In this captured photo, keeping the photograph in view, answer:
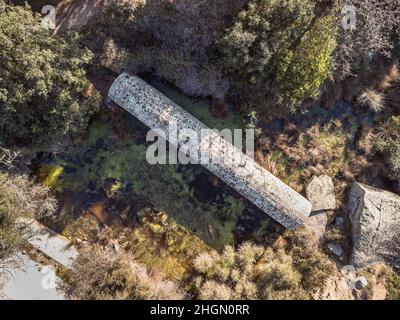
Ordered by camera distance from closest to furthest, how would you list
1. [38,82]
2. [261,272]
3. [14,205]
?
[38,82], [14,205], [261,272]

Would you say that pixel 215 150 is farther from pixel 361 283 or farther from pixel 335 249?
pixel 361 283

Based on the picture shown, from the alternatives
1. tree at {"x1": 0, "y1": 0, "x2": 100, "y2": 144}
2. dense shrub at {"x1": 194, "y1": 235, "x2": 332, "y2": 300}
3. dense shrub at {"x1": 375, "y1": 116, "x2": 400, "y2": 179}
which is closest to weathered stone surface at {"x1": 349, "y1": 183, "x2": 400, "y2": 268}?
dense shrub at {"x1": 375, "y1": 116, "x2": 400, "y2": 179}

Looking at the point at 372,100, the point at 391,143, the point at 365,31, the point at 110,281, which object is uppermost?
the point at 365,31

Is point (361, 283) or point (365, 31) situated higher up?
point (365, 31)

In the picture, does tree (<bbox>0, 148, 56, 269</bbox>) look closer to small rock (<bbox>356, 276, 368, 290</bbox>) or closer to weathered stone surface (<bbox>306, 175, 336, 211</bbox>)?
weathered stone surface (<bbox>306, 175, 336, 211</bbox>)

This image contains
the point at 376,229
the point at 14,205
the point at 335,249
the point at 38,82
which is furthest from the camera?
the point at 335,249

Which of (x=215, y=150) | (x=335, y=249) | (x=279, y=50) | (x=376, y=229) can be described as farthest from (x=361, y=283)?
(x=279, y=50)
